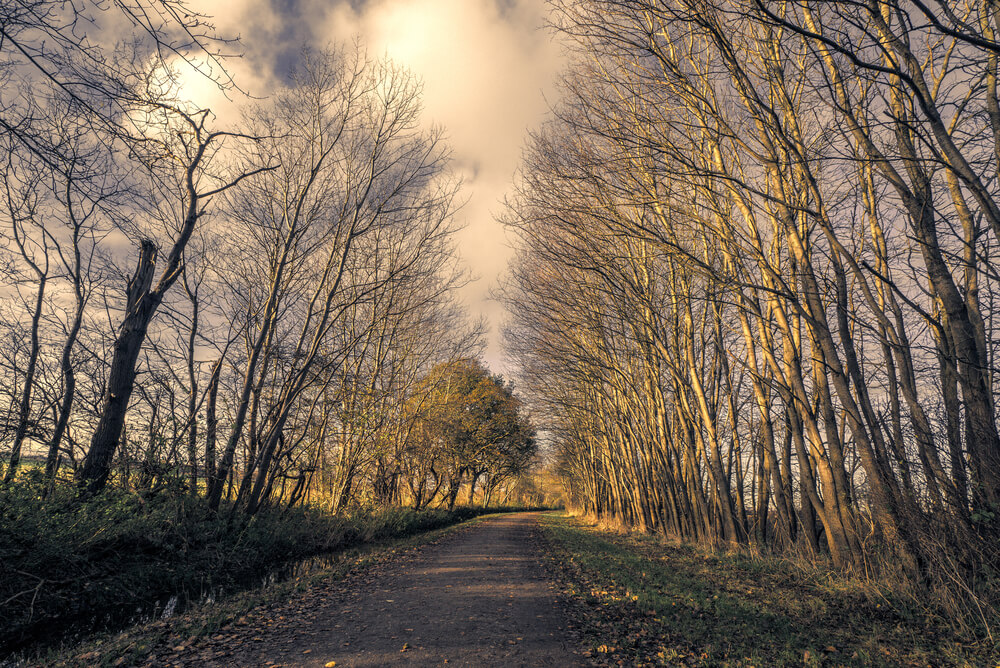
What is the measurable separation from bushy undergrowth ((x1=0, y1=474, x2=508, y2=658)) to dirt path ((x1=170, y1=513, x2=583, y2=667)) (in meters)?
2.40

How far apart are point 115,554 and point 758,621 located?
912 cm

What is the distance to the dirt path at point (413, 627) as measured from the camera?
4.21 metres

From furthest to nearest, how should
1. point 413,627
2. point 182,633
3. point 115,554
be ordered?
point 115,554
point 413,627
point 182,633

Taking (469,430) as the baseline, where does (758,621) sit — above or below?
below

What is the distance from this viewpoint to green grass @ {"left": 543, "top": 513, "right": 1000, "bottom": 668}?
4176mm

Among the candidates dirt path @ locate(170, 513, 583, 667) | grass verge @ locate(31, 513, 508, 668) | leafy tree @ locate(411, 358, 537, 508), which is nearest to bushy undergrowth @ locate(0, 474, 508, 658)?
grass verge @ locate(31, 513, 508, 668)

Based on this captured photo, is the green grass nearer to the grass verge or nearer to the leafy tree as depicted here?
the grass verge

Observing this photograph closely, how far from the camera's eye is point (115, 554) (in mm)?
7172

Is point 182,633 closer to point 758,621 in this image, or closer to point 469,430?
point 758,621

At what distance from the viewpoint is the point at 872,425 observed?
278 inches

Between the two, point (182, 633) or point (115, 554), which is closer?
point (182, 633)

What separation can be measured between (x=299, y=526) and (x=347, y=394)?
174 inches

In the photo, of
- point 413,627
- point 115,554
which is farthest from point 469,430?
point 413,627

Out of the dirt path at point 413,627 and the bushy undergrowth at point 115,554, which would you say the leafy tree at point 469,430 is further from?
the dirt path at point 413,627
